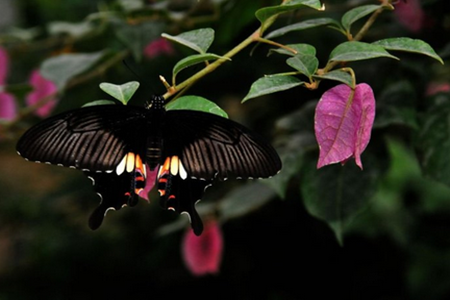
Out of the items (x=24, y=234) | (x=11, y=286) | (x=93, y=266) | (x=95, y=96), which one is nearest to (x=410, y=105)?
(x=95, y=96)

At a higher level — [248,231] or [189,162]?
[189,162]

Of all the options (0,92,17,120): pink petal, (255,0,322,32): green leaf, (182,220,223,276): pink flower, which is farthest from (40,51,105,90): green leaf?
(255,0,322,32): green leaf

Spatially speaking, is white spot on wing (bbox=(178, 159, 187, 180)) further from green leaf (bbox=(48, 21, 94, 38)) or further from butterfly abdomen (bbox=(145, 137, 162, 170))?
green leaf (bbox=(48, 21, 94, 38))

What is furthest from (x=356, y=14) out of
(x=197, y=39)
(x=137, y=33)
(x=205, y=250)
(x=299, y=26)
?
(x=205, y=250)

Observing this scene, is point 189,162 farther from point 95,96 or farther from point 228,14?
point 95,96

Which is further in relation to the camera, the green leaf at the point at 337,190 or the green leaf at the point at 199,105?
the green leaf at the point at 337,190

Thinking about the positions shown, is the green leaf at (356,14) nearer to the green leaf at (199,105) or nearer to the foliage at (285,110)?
the foliage at (285,110)

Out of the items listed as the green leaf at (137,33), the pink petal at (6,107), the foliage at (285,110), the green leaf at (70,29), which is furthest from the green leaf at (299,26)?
the pink petal at (6,107)
